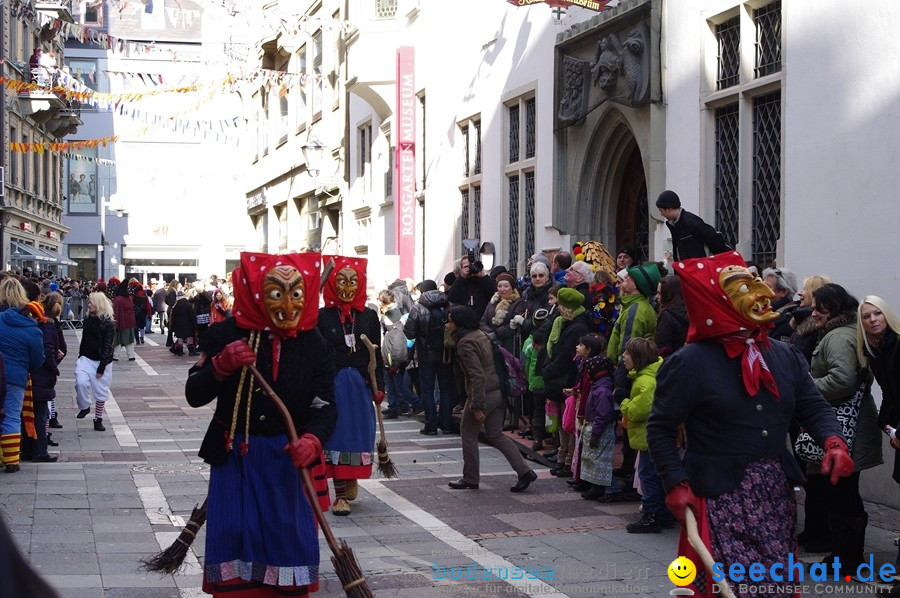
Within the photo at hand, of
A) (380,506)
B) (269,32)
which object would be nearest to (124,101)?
(269,32)

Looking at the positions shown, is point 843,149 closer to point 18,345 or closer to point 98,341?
point 18,345

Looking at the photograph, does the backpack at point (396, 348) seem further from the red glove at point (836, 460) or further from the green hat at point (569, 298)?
the red glove at point (836, 460)

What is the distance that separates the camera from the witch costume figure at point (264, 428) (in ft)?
17.6

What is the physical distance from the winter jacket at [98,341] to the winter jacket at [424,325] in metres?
3.85

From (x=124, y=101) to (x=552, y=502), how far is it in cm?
1788

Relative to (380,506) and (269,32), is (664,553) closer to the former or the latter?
(380,506)

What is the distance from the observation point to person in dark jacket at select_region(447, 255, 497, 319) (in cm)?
1459

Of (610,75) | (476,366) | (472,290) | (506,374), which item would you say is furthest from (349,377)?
(610,75)

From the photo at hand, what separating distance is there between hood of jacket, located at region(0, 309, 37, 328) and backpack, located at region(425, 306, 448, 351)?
5.07 m

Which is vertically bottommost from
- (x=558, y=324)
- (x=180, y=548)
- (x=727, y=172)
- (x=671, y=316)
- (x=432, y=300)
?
(x=180, y=548)

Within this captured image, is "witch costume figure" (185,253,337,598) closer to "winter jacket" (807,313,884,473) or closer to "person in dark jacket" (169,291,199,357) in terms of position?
"winter jacket" (807,313,884,473)

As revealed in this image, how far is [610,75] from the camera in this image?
1462cm

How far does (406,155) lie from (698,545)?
1930 centimetres

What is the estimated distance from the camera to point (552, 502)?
991 cm
